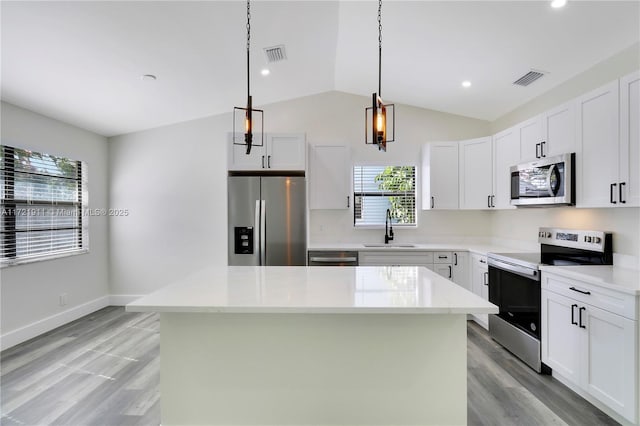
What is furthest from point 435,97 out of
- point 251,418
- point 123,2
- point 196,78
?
point 251,418

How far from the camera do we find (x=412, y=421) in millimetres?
1753

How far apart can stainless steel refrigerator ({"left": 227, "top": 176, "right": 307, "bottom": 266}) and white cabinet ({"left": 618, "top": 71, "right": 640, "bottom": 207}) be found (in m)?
2.85

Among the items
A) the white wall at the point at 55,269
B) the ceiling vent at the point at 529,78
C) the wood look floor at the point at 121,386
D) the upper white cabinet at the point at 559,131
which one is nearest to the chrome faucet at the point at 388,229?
the wood look floor at the point at 121,386

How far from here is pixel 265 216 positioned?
12.6 ft

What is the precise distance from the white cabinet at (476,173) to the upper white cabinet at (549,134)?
58 centimetres

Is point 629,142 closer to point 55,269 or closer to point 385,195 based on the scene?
point 385,195

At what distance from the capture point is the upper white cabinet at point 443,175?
4227 millimetres

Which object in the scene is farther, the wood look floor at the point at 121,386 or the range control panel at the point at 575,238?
the range control panel at the point at 575,238

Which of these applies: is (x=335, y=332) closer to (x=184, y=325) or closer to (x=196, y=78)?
(x=184, y=325)

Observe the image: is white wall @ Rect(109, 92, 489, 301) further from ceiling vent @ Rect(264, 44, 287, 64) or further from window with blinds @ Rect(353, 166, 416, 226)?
ceiling vent @ Rect(264, 44, 287, 64)

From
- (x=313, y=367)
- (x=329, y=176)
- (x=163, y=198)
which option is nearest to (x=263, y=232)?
(x=329, y=176)

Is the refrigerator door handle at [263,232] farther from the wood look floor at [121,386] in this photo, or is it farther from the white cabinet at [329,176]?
the wood look floor at [121,386]

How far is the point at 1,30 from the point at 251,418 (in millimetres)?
3145

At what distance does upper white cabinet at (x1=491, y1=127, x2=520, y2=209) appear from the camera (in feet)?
11.5
